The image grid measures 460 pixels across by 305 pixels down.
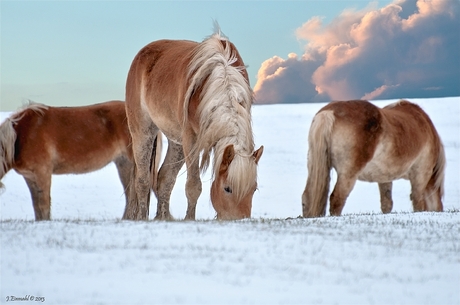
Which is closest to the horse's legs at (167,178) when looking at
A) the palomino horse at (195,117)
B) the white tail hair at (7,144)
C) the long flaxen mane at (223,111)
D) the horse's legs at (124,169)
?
the palomino horse at (195,117)

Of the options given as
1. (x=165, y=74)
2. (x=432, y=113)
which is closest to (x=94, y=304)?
(x=165, y=74)

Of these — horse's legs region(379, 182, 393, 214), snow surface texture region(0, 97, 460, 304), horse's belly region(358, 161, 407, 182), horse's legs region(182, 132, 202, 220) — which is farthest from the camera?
A: horse's legs region(379, 182, 393, 214)

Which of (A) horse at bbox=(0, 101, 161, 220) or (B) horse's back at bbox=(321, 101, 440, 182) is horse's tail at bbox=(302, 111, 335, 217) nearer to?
(B) horse's back at bbox=(321, 101, 440, 182)

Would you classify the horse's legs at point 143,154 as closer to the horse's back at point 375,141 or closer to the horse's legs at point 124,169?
the horse's legs at point 124,169

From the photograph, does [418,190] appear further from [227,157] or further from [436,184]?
[227,157]

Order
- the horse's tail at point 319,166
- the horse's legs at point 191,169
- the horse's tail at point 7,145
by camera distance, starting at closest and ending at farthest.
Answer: the horse's legs at point 191,169
the horse's tail at point 319,166
the horse's tail at point 7,145

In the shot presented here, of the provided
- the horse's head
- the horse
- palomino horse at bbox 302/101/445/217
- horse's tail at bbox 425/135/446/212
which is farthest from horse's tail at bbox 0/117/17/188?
horse's tail at bbox 425/135/446/212

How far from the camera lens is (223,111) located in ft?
17.3

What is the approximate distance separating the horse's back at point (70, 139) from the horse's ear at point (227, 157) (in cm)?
463

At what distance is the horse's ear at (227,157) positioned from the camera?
4.93 meters

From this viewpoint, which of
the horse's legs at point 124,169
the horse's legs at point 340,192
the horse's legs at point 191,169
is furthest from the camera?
the horse's legs at point 124,169

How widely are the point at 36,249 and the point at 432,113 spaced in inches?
991

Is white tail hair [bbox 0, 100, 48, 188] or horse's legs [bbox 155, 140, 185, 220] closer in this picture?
horse's legs [bbox 155, 140, 185, 220]

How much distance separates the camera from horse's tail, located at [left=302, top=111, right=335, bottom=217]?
25.9ft
